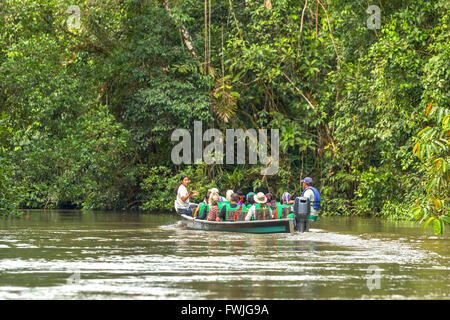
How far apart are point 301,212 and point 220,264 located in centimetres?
646

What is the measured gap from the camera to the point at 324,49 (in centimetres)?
3120

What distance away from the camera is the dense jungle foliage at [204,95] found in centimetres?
2812

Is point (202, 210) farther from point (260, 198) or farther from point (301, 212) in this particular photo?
point (301, 212)

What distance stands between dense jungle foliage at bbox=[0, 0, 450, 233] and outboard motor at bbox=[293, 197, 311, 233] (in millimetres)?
6908

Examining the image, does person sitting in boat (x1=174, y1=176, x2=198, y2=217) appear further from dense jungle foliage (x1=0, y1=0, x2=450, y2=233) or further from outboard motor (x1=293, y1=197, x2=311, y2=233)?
dense jungle foliage (x1=0, y1=0, x2=450, y2=233)

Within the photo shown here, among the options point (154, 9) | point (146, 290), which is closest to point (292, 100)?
point (154, 9)

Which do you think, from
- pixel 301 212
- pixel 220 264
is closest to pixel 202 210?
pixel 301 212

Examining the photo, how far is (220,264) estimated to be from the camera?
13.5m

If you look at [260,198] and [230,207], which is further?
[230,207]

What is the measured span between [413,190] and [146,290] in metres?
18.0

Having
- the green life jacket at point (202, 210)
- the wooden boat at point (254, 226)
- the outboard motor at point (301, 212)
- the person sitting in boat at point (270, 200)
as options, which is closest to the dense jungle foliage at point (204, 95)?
the person sitting in boat at point (270, 200)

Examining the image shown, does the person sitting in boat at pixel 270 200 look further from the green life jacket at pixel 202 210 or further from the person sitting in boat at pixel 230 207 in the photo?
the green life jacket at pixel 202 210
